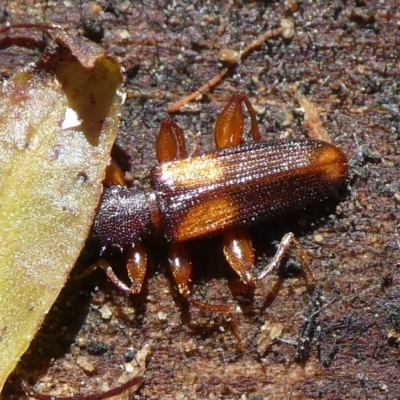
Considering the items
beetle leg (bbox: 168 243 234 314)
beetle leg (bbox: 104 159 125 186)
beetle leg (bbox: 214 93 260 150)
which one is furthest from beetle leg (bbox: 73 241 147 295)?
beetle leg (bbox: 214 93 260 150)

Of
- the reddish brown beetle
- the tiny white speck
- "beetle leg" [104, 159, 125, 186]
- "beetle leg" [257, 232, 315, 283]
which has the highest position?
the tiny white speck

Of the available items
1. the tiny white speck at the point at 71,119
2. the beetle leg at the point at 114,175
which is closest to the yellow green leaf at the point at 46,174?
the tiny white speck at the point at 71,119

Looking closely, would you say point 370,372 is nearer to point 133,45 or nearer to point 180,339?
point 180,339

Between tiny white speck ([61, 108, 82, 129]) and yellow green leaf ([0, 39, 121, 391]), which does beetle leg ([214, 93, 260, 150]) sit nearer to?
yellow green leaf ([0, 39, 121, 391])

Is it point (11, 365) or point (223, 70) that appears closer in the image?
point (11, 365)

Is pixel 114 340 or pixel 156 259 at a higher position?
pixel 156 259

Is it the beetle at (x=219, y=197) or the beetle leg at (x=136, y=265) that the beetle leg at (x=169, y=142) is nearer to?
the beetle at (x=219, y=197)

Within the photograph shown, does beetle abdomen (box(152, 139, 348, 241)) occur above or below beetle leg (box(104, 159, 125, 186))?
below

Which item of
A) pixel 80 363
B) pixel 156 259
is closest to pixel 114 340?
pixel 80 363

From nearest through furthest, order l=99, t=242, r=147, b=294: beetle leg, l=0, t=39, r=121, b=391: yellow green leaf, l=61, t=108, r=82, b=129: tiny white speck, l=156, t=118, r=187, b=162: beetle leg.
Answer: l=0, t=39, r=121, b=391: yellow green leaf
l=61, t=108, r=82, b=129: tiny white speck
l=99, t=242, r=147, b=294: beetle leg
l=156, t=118, r=187, b=162: beetle leg
